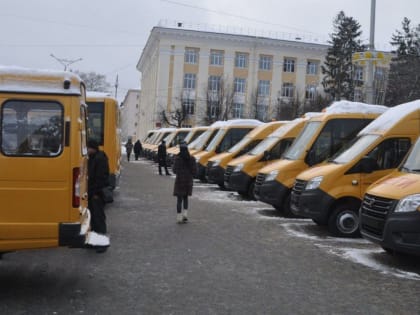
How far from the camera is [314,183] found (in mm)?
11602

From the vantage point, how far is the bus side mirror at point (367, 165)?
36.2ft

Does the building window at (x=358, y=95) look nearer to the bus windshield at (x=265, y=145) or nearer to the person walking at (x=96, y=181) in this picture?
the bus windshield at (x=265, y=145)

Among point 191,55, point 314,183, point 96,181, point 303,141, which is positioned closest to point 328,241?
point 314,183

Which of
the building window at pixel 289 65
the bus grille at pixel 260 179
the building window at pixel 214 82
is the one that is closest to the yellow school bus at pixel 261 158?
the bus grille at pixel 260 179

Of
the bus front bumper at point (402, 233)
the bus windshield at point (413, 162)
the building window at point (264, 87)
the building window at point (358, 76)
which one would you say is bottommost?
the bus front bumper at point (402, 233)

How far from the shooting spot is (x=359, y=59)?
18.6m

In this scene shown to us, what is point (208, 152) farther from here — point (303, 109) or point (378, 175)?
point (303, 109)

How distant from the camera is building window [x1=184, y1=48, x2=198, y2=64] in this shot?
244 feet

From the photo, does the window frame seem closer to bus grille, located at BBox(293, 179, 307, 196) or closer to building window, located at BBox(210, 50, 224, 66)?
bus grille, located at BBox(293, 179, 307, 196)

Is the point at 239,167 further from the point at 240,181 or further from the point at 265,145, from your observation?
the point at 265,145

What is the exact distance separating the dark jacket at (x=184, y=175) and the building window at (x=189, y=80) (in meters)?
62.2

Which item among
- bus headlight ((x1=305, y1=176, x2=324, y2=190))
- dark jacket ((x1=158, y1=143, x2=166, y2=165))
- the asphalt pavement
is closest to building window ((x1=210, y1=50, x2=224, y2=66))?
dark jacket ((x1=158, y1=143, x2=166, y2=165))

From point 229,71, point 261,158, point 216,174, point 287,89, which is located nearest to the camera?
point 261,158

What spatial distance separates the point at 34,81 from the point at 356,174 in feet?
22.9
